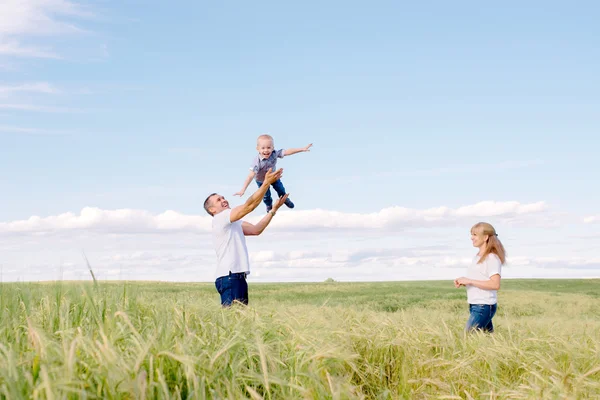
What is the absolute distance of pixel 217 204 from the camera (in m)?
7.98

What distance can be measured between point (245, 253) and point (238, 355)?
10.4 feet

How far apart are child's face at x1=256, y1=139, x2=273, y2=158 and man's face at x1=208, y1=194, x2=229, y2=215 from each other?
12.4ft

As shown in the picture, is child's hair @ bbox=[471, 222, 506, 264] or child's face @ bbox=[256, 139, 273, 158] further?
child's face @ bbox=[256, 139, 273, 158]

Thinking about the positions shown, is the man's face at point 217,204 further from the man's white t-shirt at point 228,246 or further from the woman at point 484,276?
the woman at point 484,276

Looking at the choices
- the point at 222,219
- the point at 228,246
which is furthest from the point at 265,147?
the point at 228,246

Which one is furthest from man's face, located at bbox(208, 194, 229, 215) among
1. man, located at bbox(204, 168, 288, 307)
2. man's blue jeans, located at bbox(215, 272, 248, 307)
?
man's blue jeans, located at bbox(215, 272, 248, 307)

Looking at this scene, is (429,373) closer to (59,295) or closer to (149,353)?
(149,353)

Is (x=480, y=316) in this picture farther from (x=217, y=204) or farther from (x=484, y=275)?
(x=217, y=204)

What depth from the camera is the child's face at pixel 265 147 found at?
38.3 ft

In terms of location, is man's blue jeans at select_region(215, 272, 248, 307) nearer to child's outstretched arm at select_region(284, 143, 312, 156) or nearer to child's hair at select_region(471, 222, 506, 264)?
child's hair at select_region(471, 222, 506, 264)

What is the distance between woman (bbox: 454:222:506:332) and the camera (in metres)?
7.47

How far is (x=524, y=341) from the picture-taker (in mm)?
6320

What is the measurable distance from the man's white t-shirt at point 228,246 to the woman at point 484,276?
278cm

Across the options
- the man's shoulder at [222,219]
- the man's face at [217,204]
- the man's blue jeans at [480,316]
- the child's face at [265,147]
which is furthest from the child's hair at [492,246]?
the child's face at [265,147]
